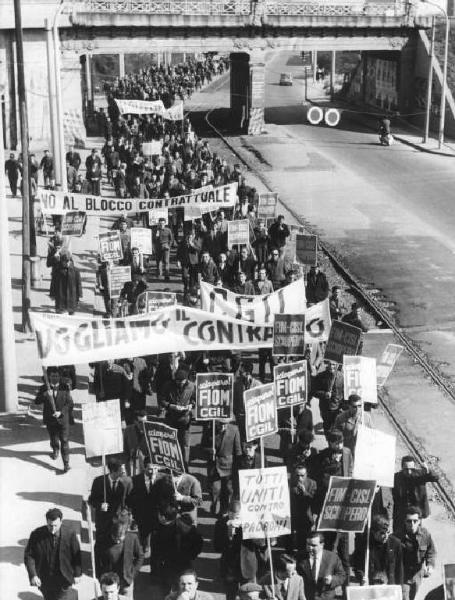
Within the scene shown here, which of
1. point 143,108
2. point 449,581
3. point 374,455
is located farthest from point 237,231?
point 143,108

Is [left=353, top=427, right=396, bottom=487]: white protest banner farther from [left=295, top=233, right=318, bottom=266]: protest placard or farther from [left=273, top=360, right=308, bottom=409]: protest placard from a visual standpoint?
[left=295, top=233, right=318, bottom=266]: protest placard

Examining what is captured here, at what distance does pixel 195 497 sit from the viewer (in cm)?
1180

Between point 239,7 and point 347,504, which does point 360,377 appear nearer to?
point 347,504

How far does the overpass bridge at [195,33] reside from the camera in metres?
47.0

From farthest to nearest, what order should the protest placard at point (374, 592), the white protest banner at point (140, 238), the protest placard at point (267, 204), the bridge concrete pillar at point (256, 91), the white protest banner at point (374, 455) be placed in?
the bridge concrete pillar at point (256, 91) → the protest placard at point (267, 204) → the white protest banner at point (140, 238) → the white protest banner at point (374, 455) → the protest placard at point (374, 592)

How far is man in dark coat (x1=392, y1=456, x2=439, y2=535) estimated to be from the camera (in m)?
11.9

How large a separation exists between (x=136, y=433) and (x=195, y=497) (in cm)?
185

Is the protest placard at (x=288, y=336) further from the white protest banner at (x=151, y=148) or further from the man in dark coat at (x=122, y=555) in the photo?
the white protest banner at (x=151, y=148)

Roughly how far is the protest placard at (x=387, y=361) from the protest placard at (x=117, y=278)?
602 centimetres

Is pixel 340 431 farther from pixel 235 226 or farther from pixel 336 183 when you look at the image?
pixel 336 183

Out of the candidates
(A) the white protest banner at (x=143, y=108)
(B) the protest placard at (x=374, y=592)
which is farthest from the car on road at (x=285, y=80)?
(B) the protest placard at (x=374, y=592)

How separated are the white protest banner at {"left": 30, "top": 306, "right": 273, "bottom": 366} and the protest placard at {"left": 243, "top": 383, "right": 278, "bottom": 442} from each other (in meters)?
2.29

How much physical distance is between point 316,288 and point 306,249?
8.02 feet

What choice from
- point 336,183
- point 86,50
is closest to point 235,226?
point 336,183
